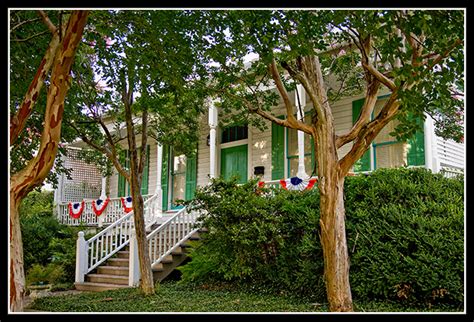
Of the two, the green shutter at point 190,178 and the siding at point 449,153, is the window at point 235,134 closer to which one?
the green shutter at point 190,178

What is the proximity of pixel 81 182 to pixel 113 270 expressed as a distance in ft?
28.0

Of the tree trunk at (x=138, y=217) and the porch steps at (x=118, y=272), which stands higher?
the tree trunk at (x=138, y=217)

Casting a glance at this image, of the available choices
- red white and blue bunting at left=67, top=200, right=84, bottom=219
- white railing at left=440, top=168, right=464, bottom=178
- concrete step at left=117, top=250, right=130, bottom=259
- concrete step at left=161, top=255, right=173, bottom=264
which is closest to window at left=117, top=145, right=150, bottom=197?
red white and blue bunting at left=67, top=200, right=84, bottom=219

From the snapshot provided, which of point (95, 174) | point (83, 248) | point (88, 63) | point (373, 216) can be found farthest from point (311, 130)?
point (95, 174)

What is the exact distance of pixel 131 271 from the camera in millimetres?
9266

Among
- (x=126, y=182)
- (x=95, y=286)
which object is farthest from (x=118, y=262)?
(x=126, y=182)

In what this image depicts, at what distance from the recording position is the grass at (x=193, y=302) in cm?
623

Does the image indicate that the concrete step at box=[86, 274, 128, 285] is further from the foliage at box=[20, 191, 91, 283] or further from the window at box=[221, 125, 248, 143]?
the window at box=[221, 125, 248, 143]

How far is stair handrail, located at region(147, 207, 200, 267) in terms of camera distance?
987cm

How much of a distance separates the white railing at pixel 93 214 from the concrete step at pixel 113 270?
11.9ft

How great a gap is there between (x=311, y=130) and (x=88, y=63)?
170 inches

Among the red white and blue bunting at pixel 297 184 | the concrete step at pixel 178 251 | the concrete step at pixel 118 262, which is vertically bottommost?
the concrete step at pixel 118 262

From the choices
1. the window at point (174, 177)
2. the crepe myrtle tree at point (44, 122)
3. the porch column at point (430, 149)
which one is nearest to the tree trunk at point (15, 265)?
the crepe myrtle tree at point (44, 122)

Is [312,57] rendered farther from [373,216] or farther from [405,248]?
[405,248]
